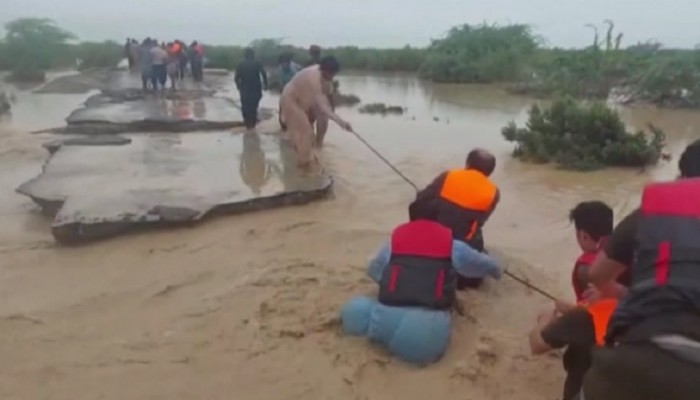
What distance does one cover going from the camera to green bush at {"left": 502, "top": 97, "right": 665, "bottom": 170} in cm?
Result: 1065

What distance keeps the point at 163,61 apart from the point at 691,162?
19.9 m

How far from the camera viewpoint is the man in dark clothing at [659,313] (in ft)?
7.63

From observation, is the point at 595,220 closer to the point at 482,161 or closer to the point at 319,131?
the point at 482,161

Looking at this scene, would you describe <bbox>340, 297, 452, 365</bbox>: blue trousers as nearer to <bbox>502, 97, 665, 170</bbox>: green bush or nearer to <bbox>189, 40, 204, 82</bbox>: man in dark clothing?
<bbox>502, 97, 665, 170</bbox>: green bush

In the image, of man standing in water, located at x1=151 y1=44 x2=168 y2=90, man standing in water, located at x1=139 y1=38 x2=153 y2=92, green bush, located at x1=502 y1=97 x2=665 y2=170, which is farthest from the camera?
man standing in water, located at x1=139 y1=38 x2=153 y2=92

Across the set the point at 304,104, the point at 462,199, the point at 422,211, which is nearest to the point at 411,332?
the point at 422,211

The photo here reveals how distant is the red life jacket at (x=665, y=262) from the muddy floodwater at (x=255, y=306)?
1.43m

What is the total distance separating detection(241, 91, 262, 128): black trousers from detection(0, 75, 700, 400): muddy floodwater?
13.2 ft

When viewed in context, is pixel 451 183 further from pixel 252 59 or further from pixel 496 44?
pixel 496 44

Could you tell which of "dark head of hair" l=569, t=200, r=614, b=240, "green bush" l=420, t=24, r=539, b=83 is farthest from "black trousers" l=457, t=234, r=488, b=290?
"green bush" l=420, t=24, r=539, b=83

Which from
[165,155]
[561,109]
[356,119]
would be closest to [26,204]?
[165,155]

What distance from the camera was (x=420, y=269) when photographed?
152 inches

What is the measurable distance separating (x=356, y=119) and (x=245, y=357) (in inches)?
560

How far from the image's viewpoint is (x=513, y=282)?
5.30m
